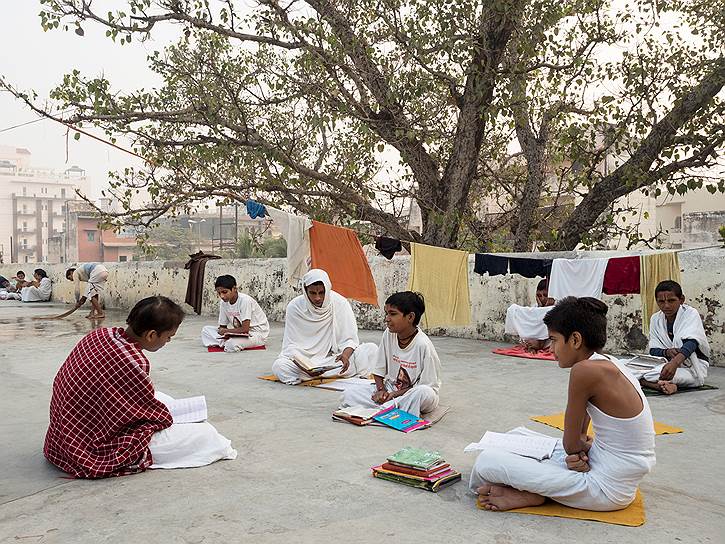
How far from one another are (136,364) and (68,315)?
42.9 feet

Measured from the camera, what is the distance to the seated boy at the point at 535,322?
850cm

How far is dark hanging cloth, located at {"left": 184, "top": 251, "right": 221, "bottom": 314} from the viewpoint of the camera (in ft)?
47.9

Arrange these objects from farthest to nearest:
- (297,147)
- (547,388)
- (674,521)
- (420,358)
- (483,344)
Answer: (297,147) → (483,344) → (547,388) → (420,358) → (674,521)

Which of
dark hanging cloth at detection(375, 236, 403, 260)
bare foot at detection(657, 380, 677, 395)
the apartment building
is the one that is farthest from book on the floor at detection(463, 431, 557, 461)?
the apartment building

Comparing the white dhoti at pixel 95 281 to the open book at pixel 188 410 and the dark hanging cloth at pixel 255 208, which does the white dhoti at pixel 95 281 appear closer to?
the dark hanging cloth at pixel 255 208

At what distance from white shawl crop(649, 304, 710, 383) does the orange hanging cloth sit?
3.66 meters

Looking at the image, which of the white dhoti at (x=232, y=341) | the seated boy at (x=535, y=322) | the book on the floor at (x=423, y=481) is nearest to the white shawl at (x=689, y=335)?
the seated boy at (x=535, y=322)

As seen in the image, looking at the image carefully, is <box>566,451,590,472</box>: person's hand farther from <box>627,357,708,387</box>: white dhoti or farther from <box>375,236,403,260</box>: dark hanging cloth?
<box>375,236,403,260</box>: dark hanging cloth

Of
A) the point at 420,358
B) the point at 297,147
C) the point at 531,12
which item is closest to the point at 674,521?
the point at 420,358

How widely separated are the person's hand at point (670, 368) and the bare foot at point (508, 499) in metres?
3.36

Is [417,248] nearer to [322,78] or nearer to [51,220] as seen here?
[322,78]

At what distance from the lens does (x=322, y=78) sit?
9859 mm

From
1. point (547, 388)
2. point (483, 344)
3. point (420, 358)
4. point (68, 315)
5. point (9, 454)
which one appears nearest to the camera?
point (9, 454)

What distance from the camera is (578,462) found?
3145mm
